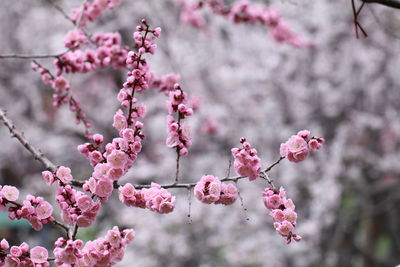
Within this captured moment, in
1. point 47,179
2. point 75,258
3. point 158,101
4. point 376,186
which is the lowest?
point 75,258

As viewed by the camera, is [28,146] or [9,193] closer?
[9,193]

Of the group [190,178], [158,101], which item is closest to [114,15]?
[158,101]

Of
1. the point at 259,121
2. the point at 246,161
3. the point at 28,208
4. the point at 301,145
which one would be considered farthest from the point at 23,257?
the point at 259,121

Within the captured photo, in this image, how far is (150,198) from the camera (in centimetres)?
163

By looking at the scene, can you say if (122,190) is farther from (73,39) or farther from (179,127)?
(73,39)

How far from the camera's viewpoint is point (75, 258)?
4.92 feet

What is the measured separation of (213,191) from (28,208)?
0.59 metres

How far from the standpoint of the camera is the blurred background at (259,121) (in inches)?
271

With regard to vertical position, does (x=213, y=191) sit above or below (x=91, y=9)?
below

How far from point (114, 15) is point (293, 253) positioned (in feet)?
14.3

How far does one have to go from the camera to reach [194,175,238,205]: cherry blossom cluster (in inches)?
64.1

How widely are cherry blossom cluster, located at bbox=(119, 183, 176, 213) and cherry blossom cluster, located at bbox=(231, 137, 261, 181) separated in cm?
24

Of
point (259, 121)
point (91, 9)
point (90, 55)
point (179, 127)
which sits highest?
point (259, 121)

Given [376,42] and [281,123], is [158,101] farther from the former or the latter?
[376,42]
